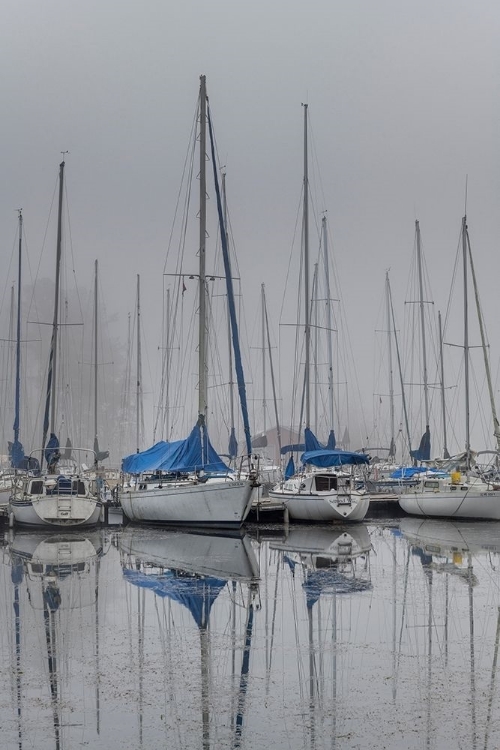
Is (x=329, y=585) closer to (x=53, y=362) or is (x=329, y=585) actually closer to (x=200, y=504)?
(x=200, y=504)

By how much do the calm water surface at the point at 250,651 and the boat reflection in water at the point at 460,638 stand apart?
39 millimetres

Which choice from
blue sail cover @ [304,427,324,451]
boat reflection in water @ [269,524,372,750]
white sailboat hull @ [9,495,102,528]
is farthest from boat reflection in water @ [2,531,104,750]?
blue sail cover @ [304,427,324,451]

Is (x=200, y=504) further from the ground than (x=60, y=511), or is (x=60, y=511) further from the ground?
(x=200, y=504)

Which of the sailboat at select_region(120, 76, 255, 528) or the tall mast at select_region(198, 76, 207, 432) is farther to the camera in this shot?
the tall mast at select_region(198, 76, 207, 432)

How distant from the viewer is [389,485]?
62.1m

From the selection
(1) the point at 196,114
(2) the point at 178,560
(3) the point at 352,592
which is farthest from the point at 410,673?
(1) the point at 196,114

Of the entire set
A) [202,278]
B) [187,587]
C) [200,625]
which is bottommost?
[200,625]

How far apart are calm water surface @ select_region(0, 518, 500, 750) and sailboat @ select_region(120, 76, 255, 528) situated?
8.50 m

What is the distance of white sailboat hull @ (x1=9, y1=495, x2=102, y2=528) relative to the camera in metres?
39.8

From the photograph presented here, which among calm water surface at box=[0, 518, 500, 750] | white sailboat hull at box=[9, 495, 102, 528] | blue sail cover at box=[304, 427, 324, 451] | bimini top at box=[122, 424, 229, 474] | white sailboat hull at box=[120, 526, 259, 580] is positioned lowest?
calm water surface at box=[0, 518, 500, 750]

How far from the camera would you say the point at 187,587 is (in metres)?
22.1

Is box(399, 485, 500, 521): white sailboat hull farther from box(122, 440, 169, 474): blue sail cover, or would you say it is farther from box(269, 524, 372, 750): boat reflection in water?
box(122, 440, 169, 474): blue sail cover

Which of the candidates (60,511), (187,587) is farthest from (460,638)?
(60,511)

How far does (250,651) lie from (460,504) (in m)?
30.9
